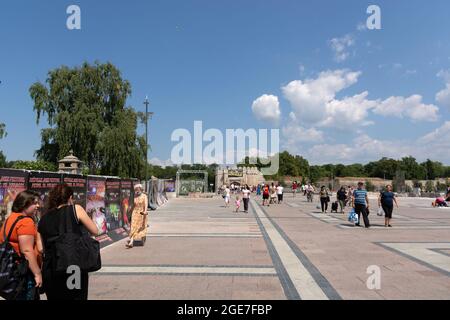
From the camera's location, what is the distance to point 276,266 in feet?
26.7

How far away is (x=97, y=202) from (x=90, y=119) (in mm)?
28365

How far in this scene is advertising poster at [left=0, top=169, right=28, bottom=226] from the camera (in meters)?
6.52

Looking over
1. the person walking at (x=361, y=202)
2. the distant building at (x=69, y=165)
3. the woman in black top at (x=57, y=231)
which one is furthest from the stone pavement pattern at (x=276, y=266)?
the distant building at (x=69, y=165)

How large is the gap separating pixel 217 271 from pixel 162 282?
4.04 feet

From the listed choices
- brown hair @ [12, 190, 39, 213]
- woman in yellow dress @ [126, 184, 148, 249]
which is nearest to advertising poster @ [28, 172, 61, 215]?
woman in yellow dress @ [126, 184, 148, 249]

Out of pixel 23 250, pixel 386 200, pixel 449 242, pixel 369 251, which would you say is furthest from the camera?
pixel 386 200

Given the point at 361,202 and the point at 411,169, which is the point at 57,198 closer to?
the point at 361,202

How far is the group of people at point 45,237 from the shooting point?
3.99m

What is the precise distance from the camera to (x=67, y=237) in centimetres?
404

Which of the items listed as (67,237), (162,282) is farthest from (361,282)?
(67,237)

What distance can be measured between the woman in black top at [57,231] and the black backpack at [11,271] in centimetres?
20

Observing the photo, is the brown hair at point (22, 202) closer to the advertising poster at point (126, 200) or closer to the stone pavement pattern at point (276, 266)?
the stone pavement pattern at point (276, 266)
